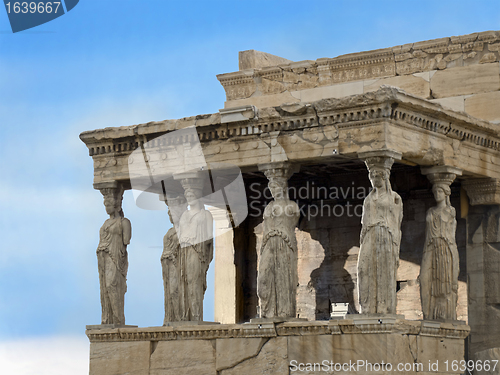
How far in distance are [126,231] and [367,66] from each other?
3859mm

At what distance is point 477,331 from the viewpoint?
1463 cm

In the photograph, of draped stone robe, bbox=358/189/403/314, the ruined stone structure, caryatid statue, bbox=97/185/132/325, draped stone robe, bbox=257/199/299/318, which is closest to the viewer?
draped stone robe, bbox=358/189/403/314

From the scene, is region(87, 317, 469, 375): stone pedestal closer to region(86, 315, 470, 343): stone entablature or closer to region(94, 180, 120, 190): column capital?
region(86, 315, 470, 343): stone entablature

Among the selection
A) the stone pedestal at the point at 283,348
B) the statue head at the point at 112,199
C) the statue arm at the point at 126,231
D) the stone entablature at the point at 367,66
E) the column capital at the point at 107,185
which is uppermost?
the stone entablature at the point at 367,66

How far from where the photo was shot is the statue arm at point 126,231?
14.6 metres

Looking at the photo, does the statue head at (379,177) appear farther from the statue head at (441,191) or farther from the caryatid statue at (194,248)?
the caryatid statue at (194,248)

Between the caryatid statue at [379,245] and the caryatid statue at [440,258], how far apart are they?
2.80 ft

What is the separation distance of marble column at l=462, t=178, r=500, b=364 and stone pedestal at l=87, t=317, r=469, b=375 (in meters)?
1.13

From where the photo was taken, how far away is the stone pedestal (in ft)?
41.3

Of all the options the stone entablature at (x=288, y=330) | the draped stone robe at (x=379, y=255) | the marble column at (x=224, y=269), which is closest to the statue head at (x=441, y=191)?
the draped stone robe at (x=379, y=255)

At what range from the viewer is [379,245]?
504 inches

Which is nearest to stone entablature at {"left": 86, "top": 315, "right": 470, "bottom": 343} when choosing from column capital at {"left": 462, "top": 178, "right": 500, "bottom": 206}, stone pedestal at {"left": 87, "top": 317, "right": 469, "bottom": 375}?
stone pedestal at {"left": 87, "top": 317, "right": 469, "bottom": 375}

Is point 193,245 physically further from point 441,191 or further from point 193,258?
point 441,191

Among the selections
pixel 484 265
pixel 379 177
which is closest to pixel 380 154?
pixel 379 177
